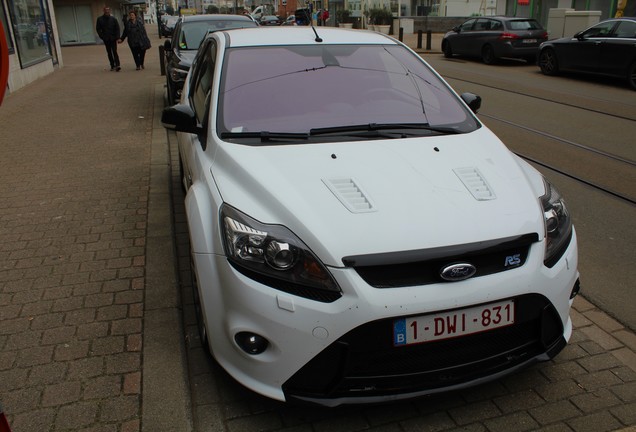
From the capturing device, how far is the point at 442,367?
2514mm

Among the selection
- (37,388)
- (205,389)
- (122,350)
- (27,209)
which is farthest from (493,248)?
(27,209)

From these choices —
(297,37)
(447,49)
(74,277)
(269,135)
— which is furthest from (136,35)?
(269,135)

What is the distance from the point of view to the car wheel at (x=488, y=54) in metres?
18.5

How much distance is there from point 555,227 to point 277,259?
1.41 m

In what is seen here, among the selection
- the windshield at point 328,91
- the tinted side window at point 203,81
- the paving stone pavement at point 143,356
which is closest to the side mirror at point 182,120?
the tinted side window at point 203,81

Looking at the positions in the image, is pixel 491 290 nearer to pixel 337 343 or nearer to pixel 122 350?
pixel 337 343

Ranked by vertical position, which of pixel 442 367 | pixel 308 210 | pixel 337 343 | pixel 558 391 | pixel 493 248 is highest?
pixel 308 210

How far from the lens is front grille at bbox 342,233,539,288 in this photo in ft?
7.78

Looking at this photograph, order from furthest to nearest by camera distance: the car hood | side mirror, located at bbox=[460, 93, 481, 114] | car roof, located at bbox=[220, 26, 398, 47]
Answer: side mirror, located at bbox=[460, 93, 481, 114], car roof, located at bbox=[220, 26, 398, 47], the car hood

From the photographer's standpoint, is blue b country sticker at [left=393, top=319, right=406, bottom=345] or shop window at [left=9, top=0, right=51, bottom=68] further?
shop window at [left=9, top=0, right=51, bottom=68]

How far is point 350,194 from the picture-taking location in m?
2.68

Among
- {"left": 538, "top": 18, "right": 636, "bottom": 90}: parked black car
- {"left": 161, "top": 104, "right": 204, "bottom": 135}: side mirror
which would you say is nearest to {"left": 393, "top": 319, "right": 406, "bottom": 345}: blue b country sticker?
{"left": 161, "top": 104, "right": 204, "bottom": 135}: side mirror

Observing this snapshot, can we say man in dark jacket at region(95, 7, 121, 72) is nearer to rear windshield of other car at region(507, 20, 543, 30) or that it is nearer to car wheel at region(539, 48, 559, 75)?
rear windshield of other car at region(507, 20, 543, 30)

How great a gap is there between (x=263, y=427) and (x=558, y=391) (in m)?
1.49
